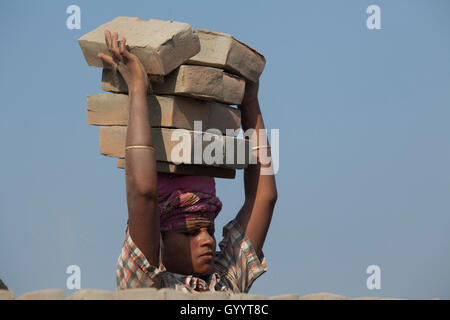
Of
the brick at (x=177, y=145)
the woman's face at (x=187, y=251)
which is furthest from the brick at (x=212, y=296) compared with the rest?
the brick at (x=177, y=145)

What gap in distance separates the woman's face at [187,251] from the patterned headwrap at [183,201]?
7 centimetres

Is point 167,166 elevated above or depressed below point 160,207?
above

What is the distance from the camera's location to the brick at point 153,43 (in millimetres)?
4691

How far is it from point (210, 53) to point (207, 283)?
1731 mm

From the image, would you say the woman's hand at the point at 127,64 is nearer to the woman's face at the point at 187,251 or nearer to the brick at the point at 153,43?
Result: the brick at the point at 153,43

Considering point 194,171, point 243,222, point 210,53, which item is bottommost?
point 243,222

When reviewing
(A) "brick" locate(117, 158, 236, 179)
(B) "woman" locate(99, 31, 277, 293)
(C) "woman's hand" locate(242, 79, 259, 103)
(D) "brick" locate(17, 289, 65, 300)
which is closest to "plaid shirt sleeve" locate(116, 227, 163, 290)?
(B) "woman" locate(99, 31, 277, 293)

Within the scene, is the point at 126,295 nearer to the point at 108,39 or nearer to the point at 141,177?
the point at 141,177

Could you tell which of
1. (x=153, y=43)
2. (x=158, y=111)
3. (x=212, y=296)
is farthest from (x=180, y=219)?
(x=153, y=43)

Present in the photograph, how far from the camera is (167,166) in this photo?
4.86 m
